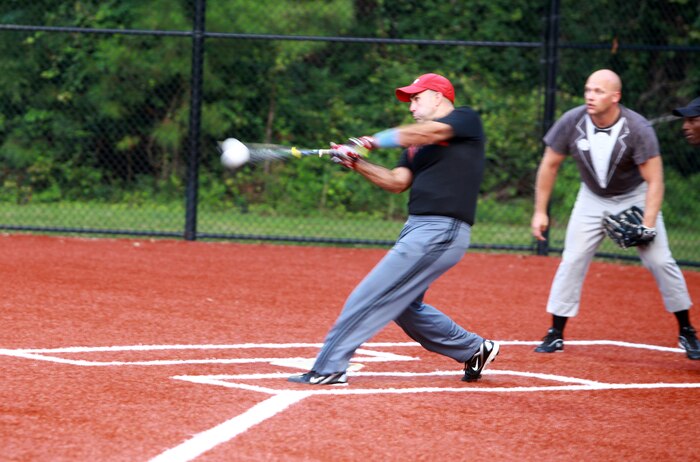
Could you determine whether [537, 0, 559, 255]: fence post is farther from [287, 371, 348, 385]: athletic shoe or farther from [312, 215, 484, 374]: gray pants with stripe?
[287, 371, 348, 385]: athletic shoe

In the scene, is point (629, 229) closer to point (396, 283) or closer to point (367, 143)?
point (396, 283)

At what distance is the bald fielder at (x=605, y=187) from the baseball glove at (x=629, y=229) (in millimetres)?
23

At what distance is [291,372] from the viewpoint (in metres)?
6.38

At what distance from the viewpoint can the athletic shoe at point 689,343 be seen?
24.5 feet

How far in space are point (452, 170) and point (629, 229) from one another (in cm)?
175

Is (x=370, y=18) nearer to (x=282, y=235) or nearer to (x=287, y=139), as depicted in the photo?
(x=287, y=139)

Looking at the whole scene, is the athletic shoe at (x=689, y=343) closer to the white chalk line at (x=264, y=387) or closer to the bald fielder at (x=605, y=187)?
the bald fielder at (x=605, y=187)

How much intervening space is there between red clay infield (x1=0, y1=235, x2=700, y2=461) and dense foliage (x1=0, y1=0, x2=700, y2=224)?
5.76m

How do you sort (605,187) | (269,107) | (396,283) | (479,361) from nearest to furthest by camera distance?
(396,283)
(479,361)
(605,187)
(269,107)

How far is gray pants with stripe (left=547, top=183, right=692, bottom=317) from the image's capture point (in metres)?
7.39

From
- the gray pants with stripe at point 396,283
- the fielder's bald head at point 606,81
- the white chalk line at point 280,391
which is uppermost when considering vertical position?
the fielder's bald head at point 606,81

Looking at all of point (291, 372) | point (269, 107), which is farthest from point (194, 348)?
point (269, 107)

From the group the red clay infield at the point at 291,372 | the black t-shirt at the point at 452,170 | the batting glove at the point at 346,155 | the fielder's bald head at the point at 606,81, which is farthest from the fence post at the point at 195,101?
the batting glove at the point at 346,155

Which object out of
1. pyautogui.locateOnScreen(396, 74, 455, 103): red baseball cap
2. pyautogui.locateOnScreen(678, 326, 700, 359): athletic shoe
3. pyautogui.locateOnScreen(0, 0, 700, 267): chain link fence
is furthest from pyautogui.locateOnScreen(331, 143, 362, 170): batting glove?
pyautogui.locateOnScreen(0, 0, 700, 267): chain link fence
